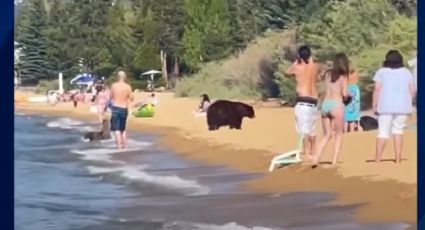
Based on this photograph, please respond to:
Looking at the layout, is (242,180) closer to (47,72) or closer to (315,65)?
(315,65)

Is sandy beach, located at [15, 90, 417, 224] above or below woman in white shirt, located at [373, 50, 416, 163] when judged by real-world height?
below

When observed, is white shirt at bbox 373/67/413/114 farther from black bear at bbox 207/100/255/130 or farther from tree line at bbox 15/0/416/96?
black bear at bbox 207/100/255/130

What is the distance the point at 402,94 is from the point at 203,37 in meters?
0.72

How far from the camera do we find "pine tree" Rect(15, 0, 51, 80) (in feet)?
12.9

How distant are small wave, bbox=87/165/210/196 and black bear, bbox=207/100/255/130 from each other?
22 centimetres

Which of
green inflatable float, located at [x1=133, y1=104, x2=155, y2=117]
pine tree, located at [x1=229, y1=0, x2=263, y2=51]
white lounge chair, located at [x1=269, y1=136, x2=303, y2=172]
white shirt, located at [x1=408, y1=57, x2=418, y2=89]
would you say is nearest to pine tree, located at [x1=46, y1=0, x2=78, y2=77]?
green inflatable float, located at [x1=133, y1=104, x2=155, y2=117]

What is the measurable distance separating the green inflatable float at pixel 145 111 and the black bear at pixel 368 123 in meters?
0.73

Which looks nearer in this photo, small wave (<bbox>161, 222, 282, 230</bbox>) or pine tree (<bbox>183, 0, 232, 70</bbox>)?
small wave (<bbox>161, 222, 282, 230</bbox>)

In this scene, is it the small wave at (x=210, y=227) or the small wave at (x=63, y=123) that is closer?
the small wave at (x=210, y=227)

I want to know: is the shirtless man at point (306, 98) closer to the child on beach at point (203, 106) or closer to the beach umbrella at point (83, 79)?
the child on beach at point (203, 106)

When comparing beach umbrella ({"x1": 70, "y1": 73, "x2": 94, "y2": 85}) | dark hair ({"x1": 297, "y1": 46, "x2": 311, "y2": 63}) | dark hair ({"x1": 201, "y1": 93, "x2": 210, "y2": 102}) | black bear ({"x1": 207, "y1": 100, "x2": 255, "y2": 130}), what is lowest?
black bear ({"x1": 207, "y1": 100, "x2": 255, "y2": 130})

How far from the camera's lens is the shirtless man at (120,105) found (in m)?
4.00

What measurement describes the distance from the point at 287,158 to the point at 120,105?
0.61 meters

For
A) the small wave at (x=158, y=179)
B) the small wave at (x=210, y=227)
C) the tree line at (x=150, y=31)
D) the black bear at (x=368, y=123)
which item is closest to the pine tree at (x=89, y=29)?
the tree line at (x=150, y=31)
